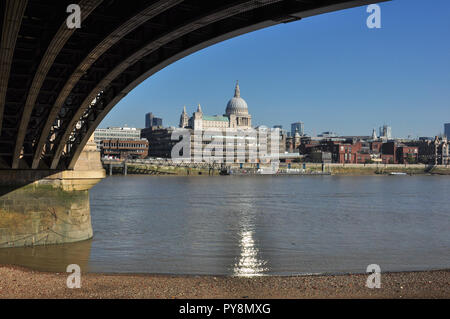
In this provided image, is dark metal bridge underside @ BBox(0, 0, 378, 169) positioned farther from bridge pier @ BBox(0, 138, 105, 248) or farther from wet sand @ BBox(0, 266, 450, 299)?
wet sand @ BBox(0, 266, 450, 299)

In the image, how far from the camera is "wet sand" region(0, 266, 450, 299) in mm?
13828

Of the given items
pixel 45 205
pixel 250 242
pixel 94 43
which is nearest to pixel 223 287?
pixel 94 43

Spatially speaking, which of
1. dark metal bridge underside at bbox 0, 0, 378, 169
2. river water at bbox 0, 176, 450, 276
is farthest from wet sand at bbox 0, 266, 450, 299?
dark metal bridge underside at bbox 0, 0, 378, 169

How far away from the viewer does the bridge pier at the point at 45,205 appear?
2314 cm

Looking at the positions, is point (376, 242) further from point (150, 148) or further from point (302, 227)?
point (150, 148)

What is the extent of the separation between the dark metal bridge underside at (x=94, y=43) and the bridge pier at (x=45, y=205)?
80 centimetres

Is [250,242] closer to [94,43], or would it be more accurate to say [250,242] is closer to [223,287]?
[223,287]

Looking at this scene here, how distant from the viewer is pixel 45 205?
2397 centimetres

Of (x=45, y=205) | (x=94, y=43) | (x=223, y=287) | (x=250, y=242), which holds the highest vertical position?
(x=94, y=43)

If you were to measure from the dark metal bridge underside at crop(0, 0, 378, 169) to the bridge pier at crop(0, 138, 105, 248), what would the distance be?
2.62 ft

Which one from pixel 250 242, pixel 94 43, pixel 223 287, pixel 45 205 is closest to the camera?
pixel 223 287

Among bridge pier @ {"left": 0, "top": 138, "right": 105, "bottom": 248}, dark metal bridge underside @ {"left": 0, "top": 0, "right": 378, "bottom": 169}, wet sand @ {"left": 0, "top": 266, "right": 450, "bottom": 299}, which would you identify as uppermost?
dark metal bridge underside @ {"left": 0, "top": 0, "right": 378, "bottom": 169}

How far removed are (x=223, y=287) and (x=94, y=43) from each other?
808cm

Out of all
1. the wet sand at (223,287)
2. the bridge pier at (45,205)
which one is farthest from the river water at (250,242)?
the wet sand at (223,287)
